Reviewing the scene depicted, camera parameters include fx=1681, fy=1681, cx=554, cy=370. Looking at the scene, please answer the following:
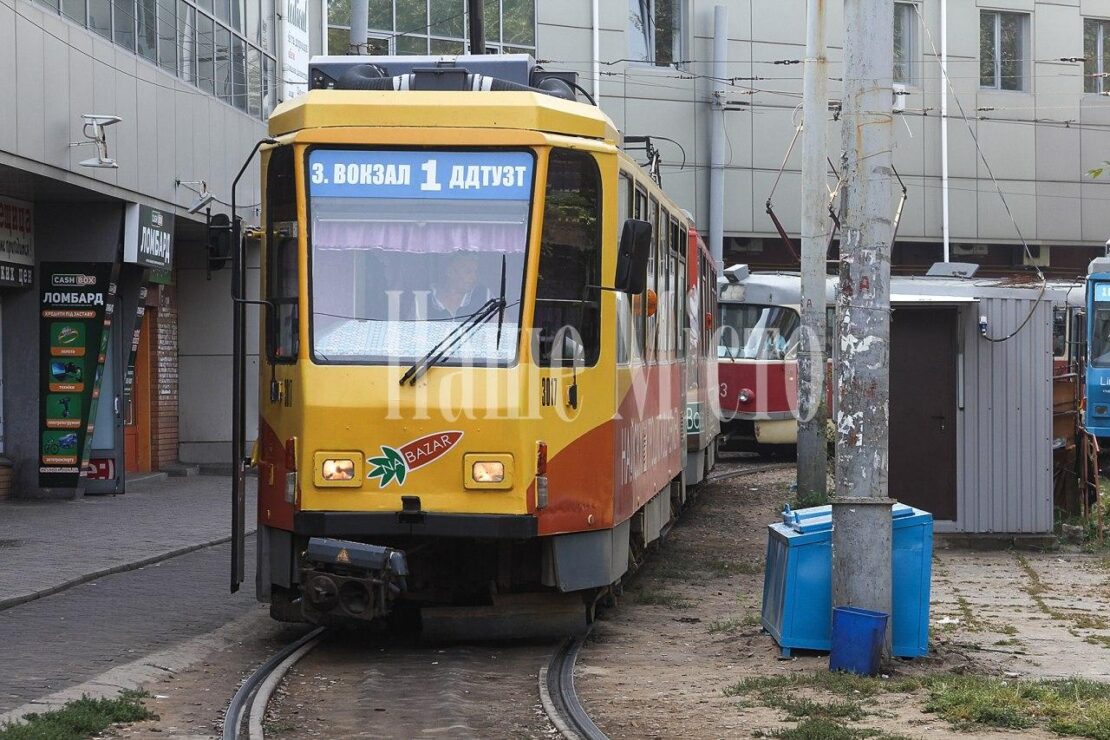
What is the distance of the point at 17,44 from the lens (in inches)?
647

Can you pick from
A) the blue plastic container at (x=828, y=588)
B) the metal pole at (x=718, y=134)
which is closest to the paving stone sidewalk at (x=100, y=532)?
the blue plastic container at (x=828, y=588)

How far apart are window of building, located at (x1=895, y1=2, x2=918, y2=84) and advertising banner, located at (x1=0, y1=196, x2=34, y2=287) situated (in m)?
22.9

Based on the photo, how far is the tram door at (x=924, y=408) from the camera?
15547 mm

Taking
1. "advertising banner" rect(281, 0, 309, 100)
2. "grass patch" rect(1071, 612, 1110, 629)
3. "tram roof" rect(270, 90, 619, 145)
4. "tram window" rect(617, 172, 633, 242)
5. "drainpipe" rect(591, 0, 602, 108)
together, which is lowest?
"grass patch" rect(1071, 612, 1110, 629)

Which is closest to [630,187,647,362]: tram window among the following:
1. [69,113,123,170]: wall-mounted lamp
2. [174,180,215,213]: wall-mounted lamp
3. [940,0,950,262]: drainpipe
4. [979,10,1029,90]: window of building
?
[69,113,123,170]: wall-mounted lamp

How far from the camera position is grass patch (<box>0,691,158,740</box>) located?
694 cm

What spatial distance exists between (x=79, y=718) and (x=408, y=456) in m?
2.50

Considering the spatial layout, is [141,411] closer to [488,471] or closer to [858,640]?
[488,471]

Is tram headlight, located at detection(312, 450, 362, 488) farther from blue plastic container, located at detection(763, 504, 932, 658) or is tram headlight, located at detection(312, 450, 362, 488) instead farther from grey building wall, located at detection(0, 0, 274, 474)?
grey building wall, located at detection(0, 0, 274, 474)

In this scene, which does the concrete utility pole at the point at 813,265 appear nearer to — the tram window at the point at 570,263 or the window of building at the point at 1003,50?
the tram window at the point at 570,263

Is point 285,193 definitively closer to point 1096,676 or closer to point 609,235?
point 609,235

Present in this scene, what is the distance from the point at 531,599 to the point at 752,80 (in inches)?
1117

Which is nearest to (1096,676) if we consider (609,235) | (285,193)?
(609,235)

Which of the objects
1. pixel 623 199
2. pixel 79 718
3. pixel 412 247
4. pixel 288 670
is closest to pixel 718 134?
pixel 623 199
